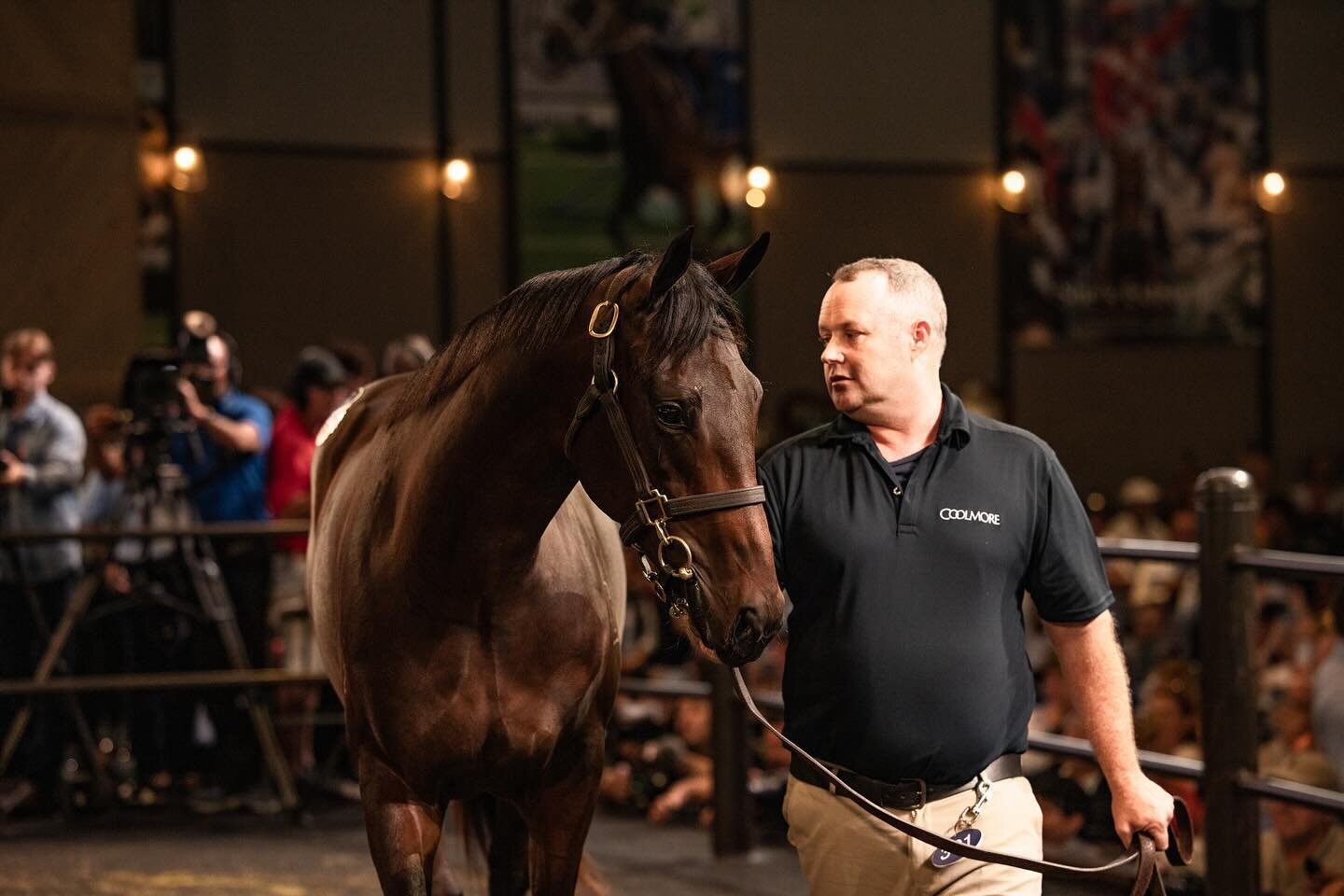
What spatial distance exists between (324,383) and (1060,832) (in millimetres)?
3093

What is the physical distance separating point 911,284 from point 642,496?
1.71 ft

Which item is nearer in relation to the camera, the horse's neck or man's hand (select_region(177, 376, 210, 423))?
the horse's neck

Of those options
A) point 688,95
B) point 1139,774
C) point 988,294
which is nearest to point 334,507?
point 1139,774

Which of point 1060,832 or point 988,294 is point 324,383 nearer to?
point 1060,832

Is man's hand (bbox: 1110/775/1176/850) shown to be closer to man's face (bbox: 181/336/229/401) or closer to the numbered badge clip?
the numbered badge clip

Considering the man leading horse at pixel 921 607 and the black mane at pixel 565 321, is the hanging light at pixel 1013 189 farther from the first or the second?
the man leading horse at pixel 921 607

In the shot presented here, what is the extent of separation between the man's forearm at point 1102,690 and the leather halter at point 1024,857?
0.33 ft

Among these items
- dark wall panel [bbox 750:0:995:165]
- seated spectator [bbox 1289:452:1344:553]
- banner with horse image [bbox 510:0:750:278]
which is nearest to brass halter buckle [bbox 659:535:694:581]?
seated spectator [bbox 1289:452:1344:553]

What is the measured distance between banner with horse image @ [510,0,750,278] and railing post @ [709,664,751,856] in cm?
673

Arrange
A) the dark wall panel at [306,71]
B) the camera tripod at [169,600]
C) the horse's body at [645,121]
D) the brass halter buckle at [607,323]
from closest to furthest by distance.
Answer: the brass halter buckle at [607,323] < the camera tripod at [169,600] < the dark wall panel at [306,71] < the horse's body at [645,121]

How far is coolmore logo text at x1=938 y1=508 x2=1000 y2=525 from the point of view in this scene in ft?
7.68

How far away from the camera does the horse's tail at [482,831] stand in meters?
3.68

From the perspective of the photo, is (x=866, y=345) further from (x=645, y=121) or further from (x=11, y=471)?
(x=645, y=121)

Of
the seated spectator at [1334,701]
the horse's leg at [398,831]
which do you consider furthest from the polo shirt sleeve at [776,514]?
the seated spectator at [1334,701]
